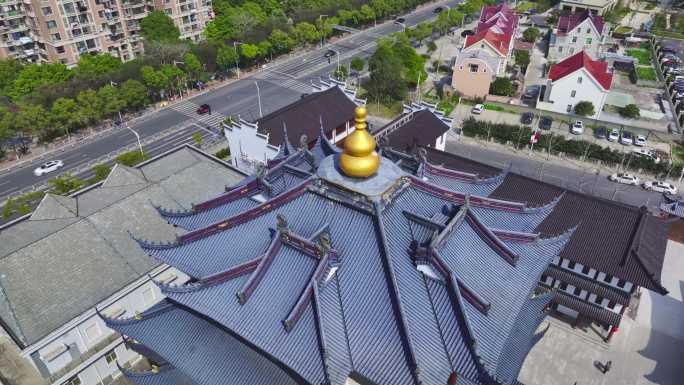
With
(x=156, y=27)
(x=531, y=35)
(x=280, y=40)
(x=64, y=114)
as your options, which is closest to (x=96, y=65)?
(x=156, y=27)

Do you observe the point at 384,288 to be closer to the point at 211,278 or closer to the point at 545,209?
the point at 211,278

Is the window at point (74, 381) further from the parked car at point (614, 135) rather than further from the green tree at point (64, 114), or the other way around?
the parked car at point (614, 135)

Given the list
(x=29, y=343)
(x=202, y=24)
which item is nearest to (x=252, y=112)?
(x=202, y=24)

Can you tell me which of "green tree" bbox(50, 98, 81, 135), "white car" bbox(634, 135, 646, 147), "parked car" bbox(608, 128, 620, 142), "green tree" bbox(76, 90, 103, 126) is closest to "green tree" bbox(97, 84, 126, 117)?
"green tree" bbox(76, 90, 103, 126)

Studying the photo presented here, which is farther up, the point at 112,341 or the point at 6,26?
the point at 6,26

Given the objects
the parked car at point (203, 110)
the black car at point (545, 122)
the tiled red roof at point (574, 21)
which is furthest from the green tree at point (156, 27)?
the tiled red roof at point (574, 21)

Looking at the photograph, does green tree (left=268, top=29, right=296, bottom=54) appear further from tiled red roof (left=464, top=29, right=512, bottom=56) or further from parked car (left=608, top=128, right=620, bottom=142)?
parked car (left=608, top=128, right=620, bottom=142)
